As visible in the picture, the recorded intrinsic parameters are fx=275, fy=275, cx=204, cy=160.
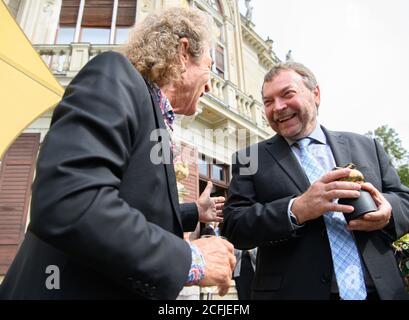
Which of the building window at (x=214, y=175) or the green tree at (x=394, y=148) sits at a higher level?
the green tree at (x=394, y=148)

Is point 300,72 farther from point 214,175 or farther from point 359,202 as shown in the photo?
point 214,175

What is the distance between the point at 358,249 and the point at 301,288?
13.9 inches

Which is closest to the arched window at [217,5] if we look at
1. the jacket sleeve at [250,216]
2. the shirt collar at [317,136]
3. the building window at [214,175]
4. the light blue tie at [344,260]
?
the building window at [214,175]

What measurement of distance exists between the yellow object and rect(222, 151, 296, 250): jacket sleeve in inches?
91.5

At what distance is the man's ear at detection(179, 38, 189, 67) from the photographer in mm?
1238

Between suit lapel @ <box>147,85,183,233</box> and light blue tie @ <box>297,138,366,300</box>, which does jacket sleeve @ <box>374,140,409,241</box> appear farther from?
suit lapel @ <box>147,85,183,233</box>

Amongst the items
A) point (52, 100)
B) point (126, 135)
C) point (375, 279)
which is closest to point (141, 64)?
point (126, 135)

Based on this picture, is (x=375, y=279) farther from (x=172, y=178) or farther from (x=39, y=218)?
(x=39, y=218)

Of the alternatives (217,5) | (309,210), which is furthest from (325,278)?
(217,5)

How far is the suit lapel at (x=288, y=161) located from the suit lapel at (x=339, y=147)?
238 millimetres

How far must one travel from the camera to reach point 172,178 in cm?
97

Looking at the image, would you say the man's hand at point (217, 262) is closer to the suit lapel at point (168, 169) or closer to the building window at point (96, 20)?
the suit lapel at point (168, 169)

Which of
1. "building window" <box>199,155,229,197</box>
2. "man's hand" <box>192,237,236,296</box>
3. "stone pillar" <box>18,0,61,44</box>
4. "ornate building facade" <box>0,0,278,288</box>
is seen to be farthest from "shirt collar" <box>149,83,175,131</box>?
"stone pillar" <box>18,0,61,44</box>

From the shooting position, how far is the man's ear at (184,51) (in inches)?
48.8
